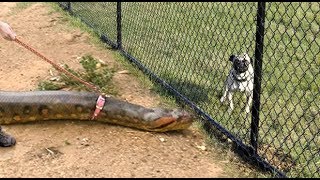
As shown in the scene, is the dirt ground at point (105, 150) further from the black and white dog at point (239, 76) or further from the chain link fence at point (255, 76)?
the black and white dog at point (239, 76)

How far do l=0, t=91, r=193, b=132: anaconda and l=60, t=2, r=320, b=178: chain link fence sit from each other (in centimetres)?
44

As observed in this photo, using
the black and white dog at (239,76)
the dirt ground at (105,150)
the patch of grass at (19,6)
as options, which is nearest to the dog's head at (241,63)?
the black and white dog at (239,76)

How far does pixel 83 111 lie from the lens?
4.57 m

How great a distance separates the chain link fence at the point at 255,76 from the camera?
412cm

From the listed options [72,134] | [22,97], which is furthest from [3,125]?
[72,134]

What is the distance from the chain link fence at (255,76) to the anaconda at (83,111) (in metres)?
0.44

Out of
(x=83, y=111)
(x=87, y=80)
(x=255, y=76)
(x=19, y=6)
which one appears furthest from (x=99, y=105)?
(x=19, y=6)

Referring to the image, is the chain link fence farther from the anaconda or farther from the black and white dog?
the anaconda

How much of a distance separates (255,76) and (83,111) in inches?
63.6

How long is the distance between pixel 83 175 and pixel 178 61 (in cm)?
276

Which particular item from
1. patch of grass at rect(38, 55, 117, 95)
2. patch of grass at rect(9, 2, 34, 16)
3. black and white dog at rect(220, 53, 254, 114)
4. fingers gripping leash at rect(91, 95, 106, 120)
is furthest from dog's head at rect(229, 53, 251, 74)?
patch of grass at rect(9, 2, 34, 16)

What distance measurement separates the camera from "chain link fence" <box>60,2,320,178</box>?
412 cm

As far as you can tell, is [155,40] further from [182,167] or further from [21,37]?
[182,167]

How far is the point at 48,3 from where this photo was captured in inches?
378
